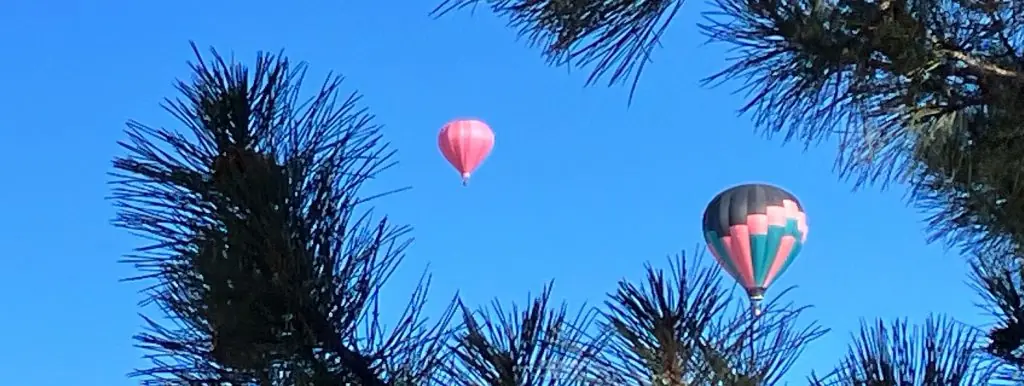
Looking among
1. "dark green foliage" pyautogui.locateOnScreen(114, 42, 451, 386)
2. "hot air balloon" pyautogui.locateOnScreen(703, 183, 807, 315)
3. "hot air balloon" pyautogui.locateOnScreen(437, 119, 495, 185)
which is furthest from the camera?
"hot air balloon" pyautogui.locateOnScreen(437, 119, 495, 185)

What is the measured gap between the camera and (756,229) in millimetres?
7844

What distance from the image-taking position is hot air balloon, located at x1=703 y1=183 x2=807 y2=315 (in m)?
7.52

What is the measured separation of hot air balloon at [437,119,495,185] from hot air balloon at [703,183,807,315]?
253 cm

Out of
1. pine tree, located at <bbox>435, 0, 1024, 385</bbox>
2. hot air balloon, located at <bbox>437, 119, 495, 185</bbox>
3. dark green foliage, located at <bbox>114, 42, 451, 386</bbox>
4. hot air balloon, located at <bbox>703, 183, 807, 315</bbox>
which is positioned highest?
hot air balloon, located at <bbox>437, 119, 495, 185</bbox>

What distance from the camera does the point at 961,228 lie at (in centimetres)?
147

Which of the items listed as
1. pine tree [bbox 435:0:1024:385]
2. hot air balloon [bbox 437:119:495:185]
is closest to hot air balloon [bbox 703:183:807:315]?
hot air balloon [bbox 437:119:495:185]

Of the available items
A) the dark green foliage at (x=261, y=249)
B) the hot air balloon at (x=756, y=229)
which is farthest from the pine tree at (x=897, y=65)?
the hot air balloon at (x=756, y=229)

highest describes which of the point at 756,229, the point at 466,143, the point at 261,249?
the point at 466,143

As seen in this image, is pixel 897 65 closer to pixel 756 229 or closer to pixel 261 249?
pixel 261 249

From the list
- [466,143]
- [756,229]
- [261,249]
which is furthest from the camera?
[466,143]

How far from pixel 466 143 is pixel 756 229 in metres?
3.14

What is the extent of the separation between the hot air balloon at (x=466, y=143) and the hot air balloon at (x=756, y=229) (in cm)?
253

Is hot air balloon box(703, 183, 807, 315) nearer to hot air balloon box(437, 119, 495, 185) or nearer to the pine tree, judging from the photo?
hot air balloon box(437, 119, 495, 185)

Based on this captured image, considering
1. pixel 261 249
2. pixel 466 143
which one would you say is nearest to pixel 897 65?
pixel 261 249
